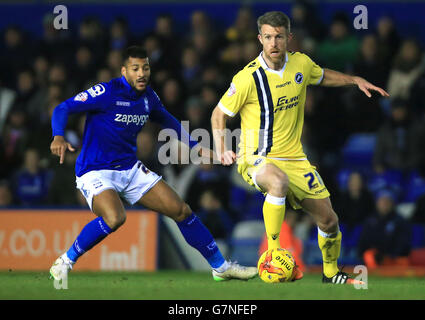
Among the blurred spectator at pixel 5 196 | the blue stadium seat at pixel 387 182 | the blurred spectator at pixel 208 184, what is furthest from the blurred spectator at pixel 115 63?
the blue stadium seat at pixel 387 182

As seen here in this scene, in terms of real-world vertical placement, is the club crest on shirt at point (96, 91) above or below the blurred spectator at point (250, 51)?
below

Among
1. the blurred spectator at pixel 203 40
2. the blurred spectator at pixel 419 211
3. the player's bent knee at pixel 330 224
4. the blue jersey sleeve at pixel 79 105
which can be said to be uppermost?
the blurred spectator at pixel 203 40

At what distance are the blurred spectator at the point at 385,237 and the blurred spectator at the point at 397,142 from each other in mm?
1031

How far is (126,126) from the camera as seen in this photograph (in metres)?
7.80

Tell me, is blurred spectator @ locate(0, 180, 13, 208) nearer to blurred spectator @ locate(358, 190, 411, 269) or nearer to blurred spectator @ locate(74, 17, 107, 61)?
blurred spectator @ locate(74, 17, 107, 61)

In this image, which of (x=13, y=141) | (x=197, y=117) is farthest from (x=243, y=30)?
(x=13, y=141)

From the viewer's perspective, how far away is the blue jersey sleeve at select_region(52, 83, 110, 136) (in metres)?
7.42

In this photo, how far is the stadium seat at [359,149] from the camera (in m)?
12.7

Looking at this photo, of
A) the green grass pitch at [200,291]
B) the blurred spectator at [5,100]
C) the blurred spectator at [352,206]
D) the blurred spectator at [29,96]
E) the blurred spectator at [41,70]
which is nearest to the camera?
the green grass pitch at [200,291]

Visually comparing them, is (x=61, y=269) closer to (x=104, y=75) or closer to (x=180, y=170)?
(x=180, y=170)

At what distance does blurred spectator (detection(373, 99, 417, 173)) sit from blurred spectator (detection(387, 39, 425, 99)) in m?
0.56

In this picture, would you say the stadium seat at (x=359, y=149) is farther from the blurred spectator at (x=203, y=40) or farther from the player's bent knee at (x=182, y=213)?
the player's bent knee at (x=182, y=213)

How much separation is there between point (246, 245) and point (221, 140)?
3.98 meters
